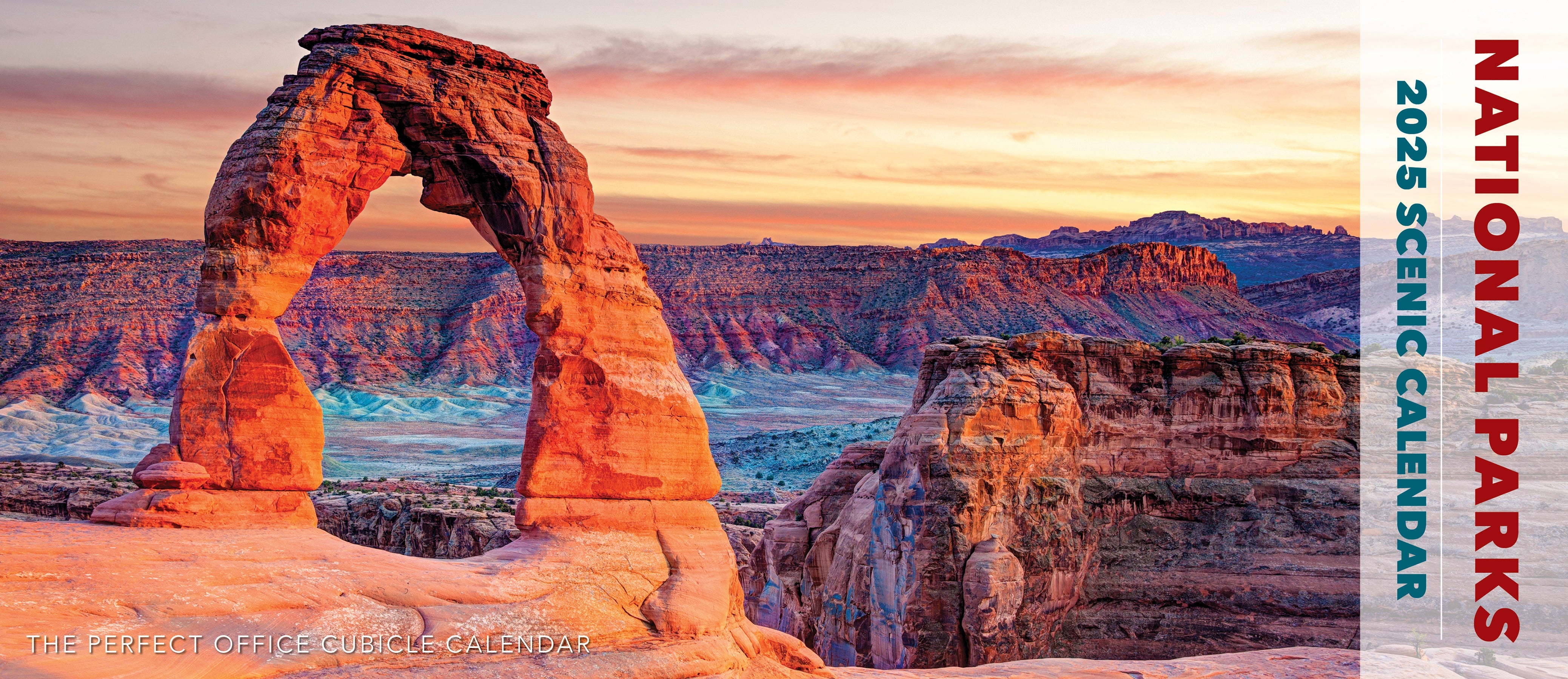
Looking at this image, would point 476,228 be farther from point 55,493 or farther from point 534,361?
point 55,493

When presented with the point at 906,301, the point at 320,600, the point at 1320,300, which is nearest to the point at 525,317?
the point at 320,600

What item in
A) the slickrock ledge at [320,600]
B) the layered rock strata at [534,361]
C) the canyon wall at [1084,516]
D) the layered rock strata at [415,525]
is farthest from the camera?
the layered rock strata at [415,525]

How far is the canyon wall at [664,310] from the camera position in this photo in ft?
349

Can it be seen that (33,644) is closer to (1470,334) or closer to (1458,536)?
(1458,536)

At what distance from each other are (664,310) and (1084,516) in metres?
73.4

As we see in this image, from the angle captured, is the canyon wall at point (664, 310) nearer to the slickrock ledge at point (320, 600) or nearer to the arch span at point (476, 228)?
the arch span at point (476, 228)

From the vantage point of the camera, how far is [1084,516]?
103 ft

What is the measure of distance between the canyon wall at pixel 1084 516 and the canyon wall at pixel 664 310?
295 ft

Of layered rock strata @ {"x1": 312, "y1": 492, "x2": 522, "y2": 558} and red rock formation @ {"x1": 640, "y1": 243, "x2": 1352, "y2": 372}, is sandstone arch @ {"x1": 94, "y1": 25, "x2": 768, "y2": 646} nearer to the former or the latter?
layered rock strata @ {"x1": 312, "y1": 492, "x2": 522, "y2": 558}

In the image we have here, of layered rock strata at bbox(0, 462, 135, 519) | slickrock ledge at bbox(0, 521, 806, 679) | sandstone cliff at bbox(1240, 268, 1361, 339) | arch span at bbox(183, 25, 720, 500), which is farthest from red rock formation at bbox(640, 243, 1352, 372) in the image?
slickrock ledge at bbox(0, 521, 806, 679)

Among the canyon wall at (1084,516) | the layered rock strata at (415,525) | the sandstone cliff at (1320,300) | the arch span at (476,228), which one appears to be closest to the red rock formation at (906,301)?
the sandstone cliff at (1320,300)

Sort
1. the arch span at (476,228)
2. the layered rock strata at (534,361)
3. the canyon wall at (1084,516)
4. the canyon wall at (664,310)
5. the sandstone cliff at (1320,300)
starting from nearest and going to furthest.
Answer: the layered rock strata at (534,361) → the arch span at (476,228) → the canyon wall at (1084,516) → the canyon wall at (664,310) → the sandstone cliff at (1320,300)

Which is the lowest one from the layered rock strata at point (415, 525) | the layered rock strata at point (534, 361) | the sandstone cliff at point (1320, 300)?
the layered rock strata at point (415, 525)

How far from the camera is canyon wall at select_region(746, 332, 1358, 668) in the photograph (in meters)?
27.4
